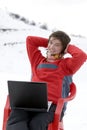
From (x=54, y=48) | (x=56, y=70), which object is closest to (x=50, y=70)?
(x=56, y=70)

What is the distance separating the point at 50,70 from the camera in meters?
2.48

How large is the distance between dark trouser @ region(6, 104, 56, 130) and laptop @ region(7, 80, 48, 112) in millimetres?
35

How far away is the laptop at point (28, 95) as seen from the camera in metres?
2.27

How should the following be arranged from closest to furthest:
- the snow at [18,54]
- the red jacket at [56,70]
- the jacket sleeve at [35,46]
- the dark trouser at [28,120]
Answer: the dark trouser at [28,120] → the red jacket at [56,70] → the jacket sleeve at [35,46] → the snow at [18,54]

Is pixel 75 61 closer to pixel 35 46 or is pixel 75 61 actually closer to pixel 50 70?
pixel 50 70

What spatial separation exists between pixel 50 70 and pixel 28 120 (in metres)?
0.36

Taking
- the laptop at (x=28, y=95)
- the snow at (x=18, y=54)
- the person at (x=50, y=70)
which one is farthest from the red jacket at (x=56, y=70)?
the snow at (x=18, y=54)

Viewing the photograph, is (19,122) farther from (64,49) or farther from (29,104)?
(64,49)

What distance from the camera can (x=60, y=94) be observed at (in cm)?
244

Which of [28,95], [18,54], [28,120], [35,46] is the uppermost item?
[35,46]

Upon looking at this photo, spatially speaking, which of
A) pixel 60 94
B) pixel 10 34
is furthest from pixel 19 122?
pixel 10 34

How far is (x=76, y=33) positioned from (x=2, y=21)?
1.07 meters

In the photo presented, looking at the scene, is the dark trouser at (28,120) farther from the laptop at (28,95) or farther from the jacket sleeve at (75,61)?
the jacket sleeve at (75,61)

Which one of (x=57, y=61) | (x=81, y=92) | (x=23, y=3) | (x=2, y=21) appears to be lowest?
(x=81, y=92)
